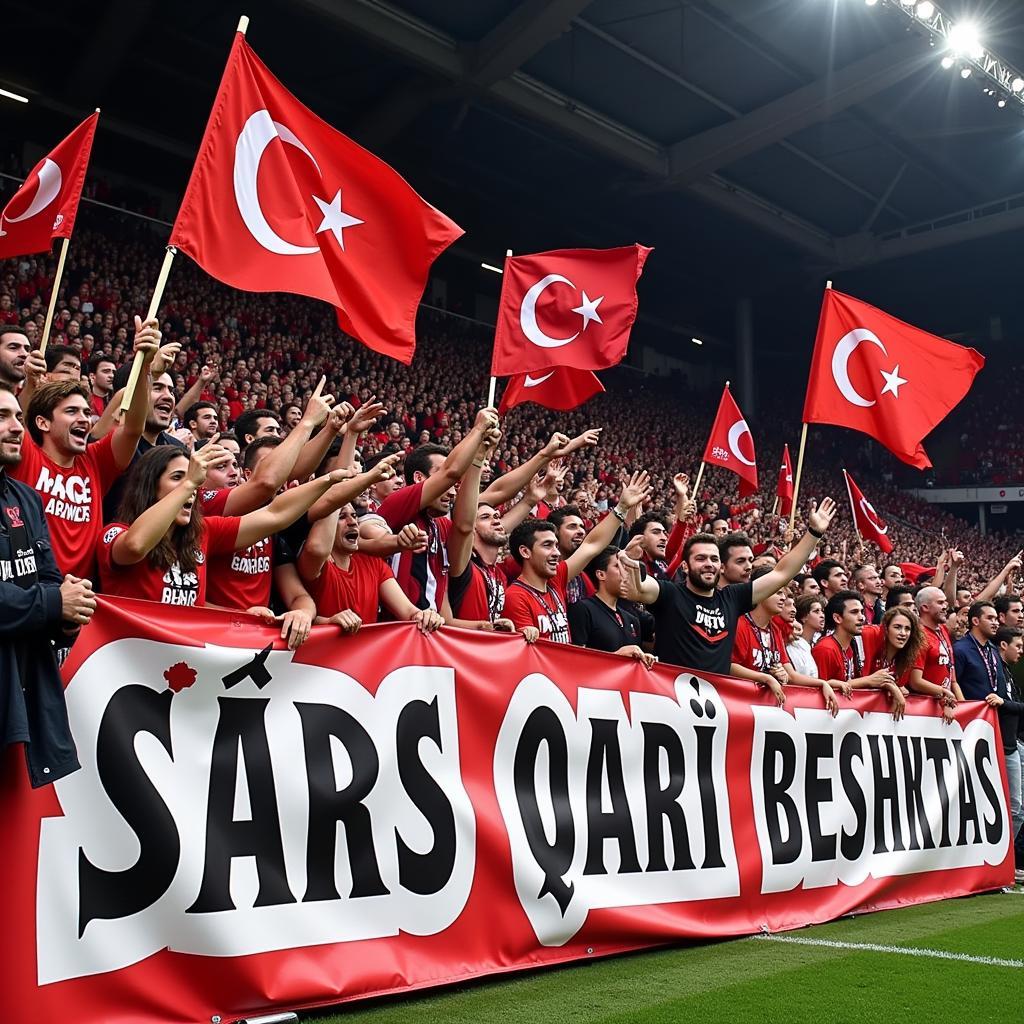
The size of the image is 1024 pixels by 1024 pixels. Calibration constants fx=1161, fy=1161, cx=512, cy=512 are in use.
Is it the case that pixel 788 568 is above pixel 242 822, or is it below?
above

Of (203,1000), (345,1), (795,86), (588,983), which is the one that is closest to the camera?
(203,1000)

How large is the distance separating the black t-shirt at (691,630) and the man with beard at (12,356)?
329cm

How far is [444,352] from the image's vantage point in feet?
82.0

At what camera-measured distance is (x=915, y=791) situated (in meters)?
6.90

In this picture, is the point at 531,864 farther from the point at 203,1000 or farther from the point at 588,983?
the point at 203,1000

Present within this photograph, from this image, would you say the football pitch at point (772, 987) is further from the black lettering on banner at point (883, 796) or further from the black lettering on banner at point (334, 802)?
the black lettering on banner at point (883, 796)

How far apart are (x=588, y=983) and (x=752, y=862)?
1.47 m

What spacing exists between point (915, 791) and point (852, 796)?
2.44ft

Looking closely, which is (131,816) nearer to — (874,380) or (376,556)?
(376,556)

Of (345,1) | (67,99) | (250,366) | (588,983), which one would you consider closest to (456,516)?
(588,983)

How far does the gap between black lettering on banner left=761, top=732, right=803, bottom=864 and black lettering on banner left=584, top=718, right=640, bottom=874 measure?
1047 mm

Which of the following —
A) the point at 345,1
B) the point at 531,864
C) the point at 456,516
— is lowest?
the point at 531,864

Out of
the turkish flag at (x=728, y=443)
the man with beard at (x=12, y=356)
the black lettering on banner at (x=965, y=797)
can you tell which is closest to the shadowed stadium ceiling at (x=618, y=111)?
the turkish flag at (x=728, y=443)

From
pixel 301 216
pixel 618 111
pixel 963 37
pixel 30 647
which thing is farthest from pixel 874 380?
pixel 618 111
